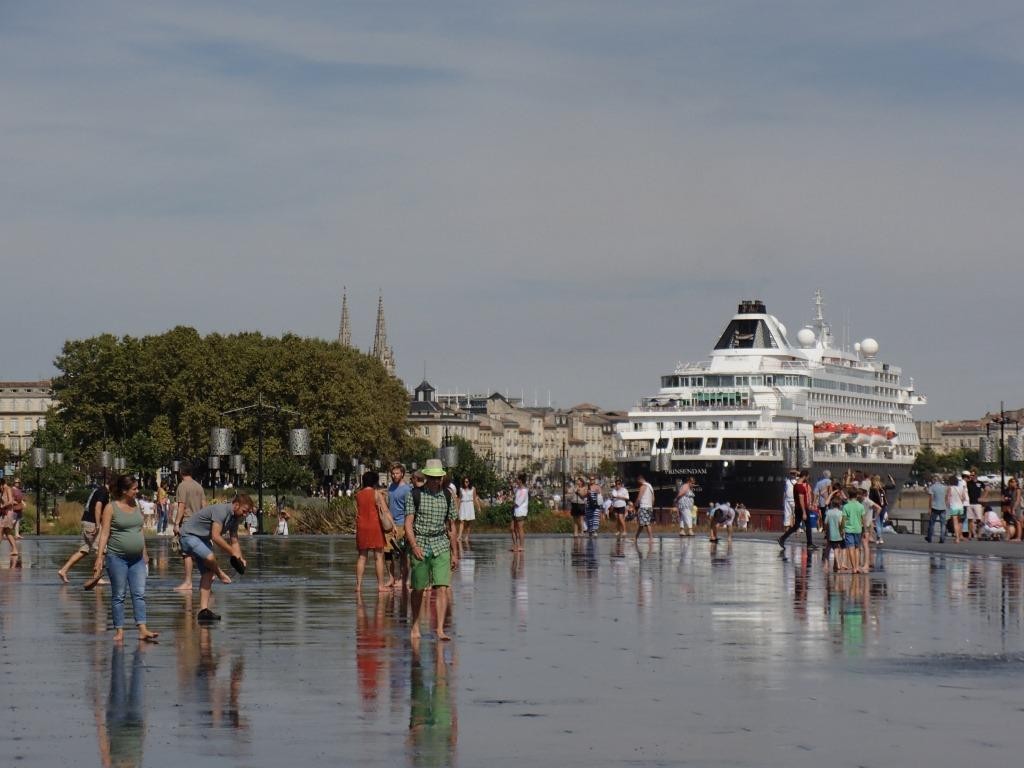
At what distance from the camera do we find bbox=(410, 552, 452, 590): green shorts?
16.9 m

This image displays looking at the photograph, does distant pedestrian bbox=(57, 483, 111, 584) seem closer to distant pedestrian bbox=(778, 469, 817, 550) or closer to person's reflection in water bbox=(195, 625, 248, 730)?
person's reflection in water bbox=(195, 625, 248, 730)

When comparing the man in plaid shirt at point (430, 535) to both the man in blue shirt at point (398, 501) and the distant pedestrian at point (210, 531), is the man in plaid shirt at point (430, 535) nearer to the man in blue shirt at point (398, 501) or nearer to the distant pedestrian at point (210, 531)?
the distant pedestrian at point (210, 531)

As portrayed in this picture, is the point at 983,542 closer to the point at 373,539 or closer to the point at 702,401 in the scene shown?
the point at 373,539

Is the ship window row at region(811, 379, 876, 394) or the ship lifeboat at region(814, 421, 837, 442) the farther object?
the ship window row at region(811, 379, 876, 394)

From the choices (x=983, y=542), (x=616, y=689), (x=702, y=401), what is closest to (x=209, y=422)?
(x=702, y=401)

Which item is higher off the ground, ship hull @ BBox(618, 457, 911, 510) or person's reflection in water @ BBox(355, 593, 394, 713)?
ship hull @ BBox(618, 457, 911, 510)

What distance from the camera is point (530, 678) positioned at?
1401 centimetres

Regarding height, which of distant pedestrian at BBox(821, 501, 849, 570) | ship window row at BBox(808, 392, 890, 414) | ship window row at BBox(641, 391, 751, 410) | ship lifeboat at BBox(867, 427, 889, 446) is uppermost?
ship window row at BBox(808, 392, 890, 414)

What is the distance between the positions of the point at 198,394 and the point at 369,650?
332 ft

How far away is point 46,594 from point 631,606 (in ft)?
23.4

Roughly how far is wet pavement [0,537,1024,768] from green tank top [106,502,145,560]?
30.1 inches

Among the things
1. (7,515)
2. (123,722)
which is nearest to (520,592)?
(7,515)

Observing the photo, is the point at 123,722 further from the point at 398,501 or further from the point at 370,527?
the point at 370,527

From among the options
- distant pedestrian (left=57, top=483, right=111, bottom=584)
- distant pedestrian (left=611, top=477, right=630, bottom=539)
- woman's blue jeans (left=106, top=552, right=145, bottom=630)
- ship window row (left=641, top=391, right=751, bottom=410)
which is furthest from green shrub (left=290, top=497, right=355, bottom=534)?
ship window row (left=641, top=391, right=751, bottom=410)
